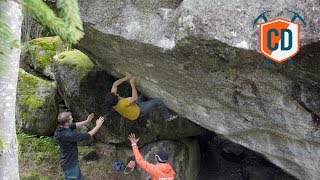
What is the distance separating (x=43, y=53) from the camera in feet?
41.9

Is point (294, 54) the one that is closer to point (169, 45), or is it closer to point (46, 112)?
point (169, 45)

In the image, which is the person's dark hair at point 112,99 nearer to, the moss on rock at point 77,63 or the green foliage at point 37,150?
the moss on rock at point 77,63

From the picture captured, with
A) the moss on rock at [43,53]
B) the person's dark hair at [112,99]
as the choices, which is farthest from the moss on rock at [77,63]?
the moss on rock at [43,53]

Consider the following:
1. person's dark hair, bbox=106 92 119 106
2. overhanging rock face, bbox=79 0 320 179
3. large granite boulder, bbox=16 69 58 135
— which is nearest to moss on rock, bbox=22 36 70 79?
large granite boulder, bbox=16 69 58 135

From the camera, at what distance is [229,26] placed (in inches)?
211

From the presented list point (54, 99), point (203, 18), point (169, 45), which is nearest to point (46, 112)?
point (54, 99)

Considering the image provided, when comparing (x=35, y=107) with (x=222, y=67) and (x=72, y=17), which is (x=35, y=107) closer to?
(x=222, y=67)

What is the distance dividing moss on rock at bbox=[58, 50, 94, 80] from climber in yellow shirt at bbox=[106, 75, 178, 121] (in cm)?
180

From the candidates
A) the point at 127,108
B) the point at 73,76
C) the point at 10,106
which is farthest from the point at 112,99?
the point at 10,106

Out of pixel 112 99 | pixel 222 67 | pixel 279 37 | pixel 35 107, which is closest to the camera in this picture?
pixel 279 37

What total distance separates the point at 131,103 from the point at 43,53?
6050mm

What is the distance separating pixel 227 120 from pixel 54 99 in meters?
5.96

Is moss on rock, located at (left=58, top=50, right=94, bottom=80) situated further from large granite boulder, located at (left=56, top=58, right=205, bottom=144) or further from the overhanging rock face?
the overhanging rock face

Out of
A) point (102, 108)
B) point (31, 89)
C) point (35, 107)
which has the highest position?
point (102, 108)
